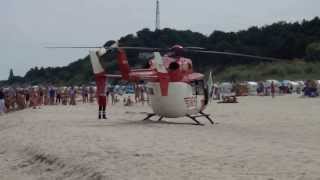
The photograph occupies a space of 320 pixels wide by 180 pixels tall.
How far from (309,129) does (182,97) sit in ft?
16.2

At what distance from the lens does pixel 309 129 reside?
23.5m

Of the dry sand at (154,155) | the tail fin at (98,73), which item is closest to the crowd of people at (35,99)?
the tail fin at (98,73)

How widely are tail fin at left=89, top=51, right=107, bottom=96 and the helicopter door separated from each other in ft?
11.3

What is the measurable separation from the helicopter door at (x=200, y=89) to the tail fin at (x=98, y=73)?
135 inches

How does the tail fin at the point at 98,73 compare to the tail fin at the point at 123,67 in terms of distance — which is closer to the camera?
the tail fin at the point at 123,67

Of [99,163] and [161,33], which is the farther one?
[161,33]

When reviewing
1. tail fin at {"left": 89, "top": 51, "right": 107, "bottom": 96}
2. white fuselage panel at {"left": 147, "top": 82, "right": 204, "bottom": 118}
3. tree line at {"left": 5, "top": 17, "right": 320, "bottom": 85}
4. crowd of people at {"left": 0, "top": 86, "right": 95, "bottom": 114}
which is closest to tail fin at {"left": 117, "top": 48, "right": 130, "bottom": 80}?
tail fin at {"left": 89, "top": 51, "right": 107, "bottom": 96}

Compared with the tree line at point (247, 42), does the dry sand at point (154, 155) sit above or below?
below

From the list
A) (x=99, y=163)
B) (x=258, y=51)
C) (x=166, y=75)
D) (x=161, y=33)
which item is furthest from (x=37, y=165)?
(x=161, y=33)

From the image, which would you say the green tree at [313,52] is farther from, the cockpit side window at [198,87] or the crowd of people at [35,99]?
the cockpit side window at [198,87]

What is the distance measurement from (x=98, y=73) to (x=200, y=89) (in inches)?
159

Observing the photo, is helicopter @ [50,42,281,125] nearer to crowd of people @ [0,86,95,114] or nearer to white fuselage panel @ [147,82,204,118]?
white fuselage panel @ [147,82,204,118]

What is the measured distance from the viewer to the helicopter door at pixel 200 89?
2656 cm

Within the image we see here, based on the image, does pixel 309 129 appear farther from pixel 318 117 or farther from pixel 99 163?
pixel 99 163
